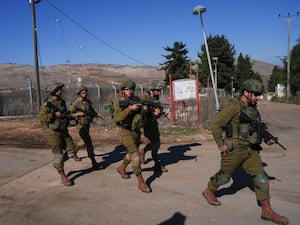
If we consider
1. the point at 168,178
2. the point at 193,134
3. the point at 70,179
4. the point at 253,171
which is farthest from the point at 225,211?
the point at 193,134

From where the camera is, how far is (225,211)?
396 cm

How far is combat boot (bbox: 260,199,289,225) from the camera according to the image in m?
3.53

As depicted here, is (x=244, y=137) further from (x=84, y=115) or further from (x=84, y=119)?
(x=84, y=119)

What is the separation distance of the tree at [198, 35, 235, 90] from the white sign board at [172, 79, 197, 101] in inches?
1504

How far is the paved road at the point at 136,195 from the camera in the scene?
3.84 metres

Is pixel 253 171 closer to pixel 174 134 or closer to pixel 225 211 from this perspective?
pixel 225 211

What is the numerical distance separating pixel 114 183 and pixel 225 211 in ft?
6.76

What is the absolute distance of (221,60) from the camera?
51.4 m

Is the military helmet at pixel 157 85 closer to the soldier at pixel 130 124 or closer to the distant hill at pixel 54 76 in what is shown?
the soldier at pixel 130 124

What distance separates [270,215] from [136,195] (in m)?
1.93

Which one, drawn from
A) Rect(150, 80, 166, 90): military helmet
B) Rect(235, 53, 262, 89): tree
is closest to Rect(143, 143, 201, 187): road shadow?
Rect(150, 80, 166, 90): military helmet

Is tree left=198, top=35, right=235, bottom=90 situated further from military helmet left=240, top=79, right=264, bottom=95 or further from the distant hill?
military helmet left=240, top=79, right=264, bottom=95

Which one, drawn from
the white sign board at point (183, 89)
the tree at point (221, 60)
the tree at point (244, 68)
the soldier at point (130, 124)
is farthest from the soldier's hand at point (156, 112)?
the tree at point (244, 68)

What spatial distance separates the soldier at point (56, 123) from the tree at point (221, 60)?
44.6 m
